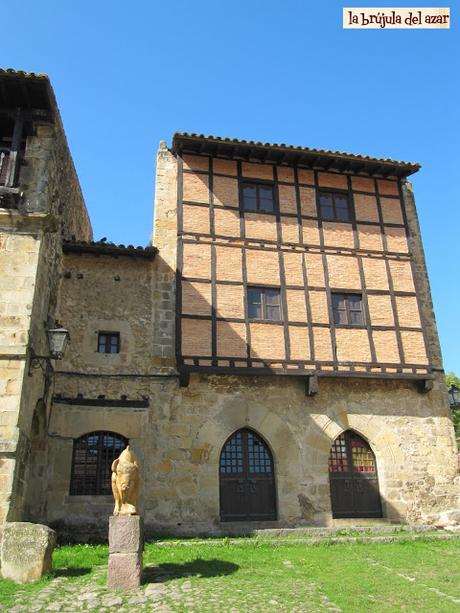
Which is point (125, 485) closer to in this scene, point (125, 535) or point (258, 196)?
point (125, 535)

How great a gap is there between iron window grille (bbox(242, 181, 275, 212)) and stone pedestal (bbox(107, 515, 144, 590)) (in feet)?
30.9

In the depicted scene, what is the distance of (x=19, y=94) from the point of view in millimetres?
11289

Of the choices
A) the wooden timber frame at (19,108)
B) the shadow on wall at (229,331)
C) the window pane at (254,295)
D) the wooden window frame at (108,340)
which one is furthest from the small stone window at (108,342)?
the wooden timber frame at (19,108)

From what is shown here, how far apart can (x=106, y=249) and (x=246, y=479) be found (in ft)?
21.6

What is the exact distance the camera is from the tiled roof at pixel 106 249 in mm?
13297

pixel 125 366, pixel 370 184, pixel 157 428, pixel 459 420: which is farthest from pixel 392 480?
pixel 459 420

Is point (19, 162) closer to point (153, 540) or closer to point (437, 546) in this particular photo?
point (153, 540)

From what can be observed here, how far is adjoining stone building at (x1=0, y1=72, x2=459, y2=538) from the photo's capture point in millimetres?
11641

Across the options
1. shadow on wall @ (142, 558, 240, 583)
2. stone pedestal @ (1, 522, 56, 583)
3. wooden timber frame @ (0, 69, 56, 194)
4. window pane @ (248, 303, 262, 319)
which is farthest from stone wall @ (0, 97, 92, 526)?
window pane @ (248, 303, 262, 319)

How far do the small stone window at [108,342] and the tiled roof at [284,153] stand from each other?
544 centimetres

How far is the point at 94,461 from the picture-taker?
1203 cm

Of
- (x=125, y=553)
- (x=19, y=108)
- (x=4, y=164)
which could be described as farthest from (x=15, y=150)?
(x=125, y=553)

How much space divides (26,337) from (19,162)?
402 centimetres

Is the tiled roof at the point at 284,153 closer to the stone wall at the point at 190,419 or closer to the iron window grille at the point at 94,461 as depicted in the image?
the stone wall at the point at 190,419
